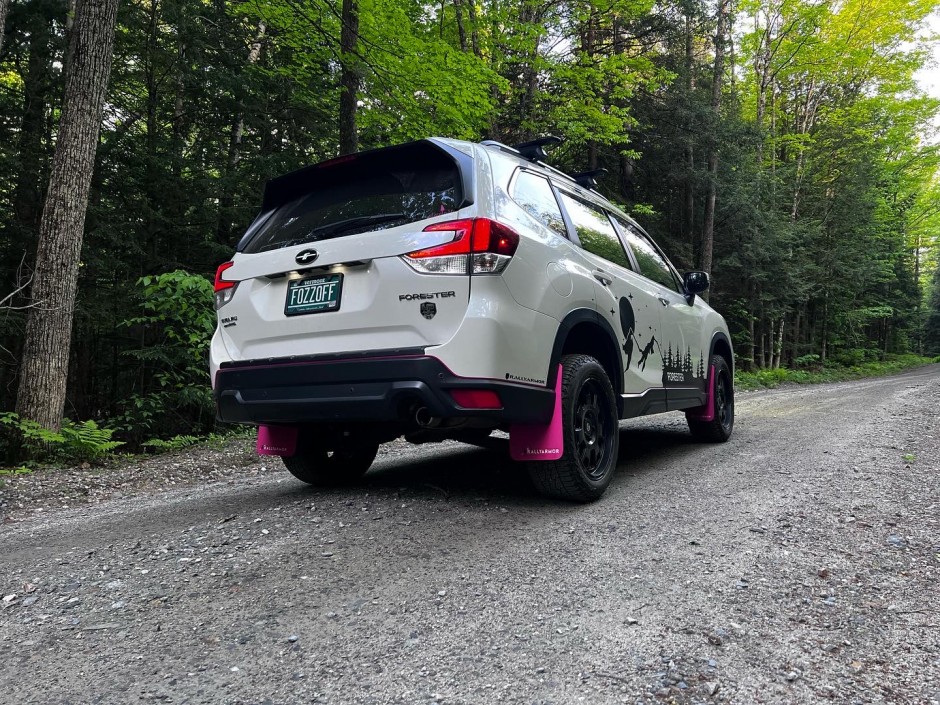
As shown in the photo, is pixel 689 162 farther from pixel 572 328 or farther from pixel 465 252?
pixel 465 252

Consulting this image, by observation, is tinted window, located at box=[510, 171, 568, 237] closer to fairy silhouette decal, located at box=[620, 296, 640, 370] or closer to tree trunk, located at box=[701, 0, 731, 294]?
fairy silhouette decal, located at box=[620, 296, 640, 370]

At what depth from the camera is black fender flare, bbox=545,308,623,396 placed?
323 centimetres

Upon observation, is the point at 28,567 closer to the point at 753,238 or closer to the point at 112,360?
the point at 112,360

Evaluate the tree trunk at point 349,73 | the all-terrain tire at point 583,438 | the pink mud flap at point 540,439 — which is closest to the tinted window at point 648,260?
the all-terrain tire at point 583,438

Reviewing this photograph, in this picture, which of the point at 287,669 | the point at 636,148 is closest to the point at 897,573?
the point at 287,669

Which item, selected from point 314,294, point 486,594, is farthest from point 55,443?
point 486,594

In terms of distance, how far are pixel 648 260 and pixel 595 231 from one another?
101 cm

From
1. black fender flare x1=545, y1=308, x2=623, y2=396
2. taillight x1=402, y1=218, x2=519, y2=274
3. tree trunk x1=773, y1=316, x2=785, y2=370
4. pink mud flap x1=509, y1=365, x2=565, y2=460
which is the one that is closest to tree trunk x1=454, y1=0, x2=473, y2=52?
black fender flare x1=545, y1=308, x2=623, y2=396

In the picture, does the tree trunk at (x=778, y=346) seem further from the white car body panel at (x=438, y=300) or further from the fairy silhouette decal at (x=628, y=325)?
the white car body panel at (x=438, y=300)

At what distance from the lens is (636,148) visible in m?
17.2

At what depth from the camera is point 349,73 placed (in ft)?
30.7

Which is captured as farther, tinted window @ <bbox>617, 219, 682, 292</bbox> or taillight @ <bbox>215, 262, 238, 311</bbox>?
tinted window @ <bbox>617, 219, 682, 292</bbox>

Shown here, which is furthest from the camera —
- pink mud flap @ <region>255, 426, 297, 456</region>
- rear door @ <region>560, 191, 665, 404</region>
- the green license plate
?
rear door @ <region>560, 191, 665, 404</region>

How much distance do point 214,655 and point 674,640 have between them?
1.46 meters
